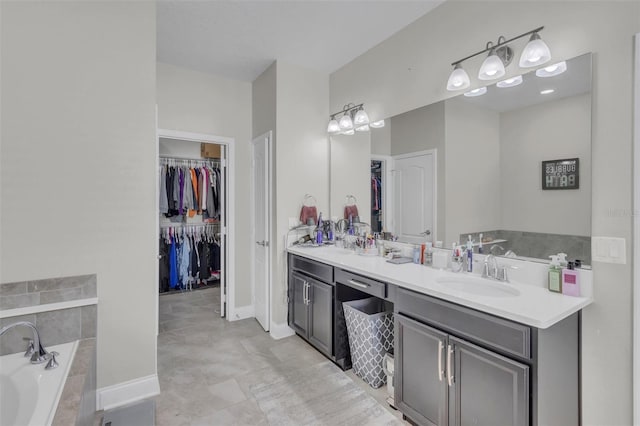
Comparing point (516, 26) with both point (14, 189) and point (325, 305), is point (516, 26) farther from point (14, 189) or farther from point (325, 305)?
point (14, 189)

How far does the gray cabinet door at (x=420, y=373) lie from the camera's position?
1639 mm

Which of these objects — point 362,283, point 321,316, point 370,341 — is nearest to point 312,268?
point 321,316

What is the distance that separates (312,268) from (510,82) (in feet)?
6.46

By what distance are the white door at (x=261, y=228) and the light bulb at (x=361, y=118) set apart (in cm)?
93

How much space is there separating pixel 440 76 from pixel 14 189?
2.81 meters

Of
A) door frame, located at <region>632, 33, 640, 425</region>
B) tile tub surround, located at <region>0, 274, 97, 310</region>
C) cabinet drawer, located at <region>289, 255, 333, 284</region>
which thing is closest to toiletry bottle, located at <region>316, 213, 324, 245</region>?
→ cabinet drawer, located at <region>289, 255, 333, 284</region>

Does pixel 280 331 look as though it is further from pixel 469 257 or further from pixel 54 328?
pixel 469 257

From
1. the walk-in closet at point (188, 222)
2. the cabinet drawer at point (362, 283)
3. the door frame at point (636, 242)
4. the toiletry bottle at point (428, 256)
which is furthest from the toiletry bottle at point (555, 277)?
the walk-in closet at point (188, 222)

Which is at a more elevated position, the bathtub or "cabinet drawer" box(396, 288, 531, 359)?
"cabinet drawer" box(396, 288, 531, 359)

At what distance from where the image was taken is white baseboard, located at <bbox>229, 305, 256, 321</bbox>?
3.60m

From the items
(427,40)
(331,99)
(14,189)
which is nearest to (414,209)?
(427,40)

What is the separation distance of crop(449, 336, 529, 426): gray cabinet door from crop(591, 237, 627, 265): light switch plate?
26.8 inches

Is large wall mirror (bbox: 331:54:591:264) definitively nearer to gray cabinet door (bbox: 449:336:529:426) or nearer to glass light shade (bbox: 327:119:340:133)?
glass light shade (bbox: 327:119:340:133)

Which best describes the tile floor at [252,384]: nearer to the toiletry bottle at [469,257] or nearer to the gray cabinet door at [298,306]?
the gray cabinet door at [298,306]
